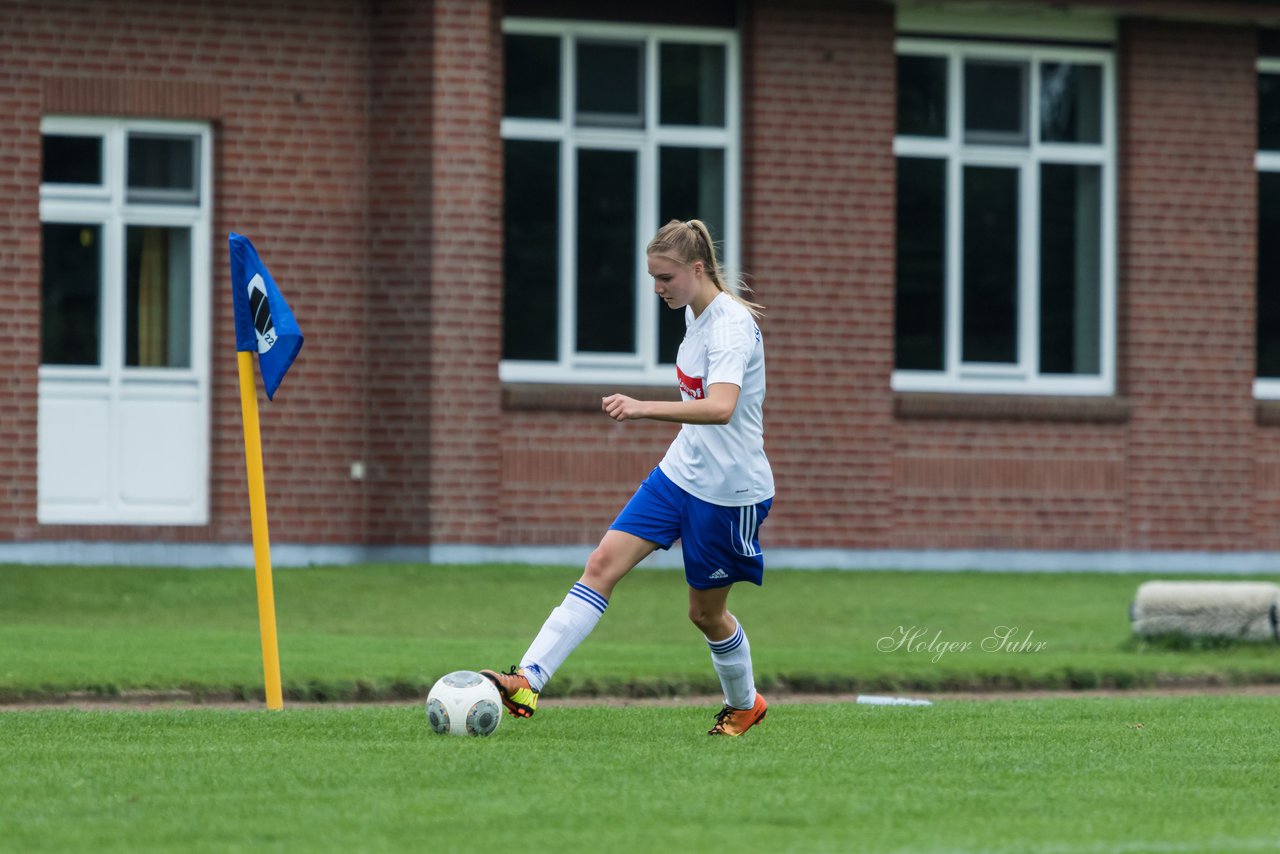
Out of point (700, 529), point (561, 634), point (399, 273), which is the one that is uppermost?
point (399, 273)

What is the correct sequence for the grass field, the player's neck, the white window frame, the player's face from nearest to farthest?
the grass field
the player's face
the player's neck
the white window frame

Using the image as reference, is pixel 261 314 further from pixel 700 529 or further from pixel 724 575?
pixel 724 575

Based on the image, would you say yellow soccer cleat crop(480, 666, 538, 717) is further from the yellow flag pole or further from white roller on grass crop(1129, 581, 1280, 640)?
white roller on grass crop(1129, 581, 1280, 640)

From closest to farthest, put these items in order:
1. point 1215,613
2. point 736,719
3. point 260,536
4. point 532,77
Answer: point 736,719 < point 260,536 < point 1215,613 < point 532,77

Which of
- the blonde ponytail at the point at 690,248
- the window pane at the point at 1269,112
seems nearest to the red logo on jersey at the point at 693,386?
the blonde ponytail at the point at 690,248

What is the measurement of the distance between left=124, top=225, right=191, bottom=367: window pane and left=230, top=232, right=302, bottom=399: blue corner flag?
8.36 metres

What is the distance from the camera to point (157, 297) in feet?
57.9

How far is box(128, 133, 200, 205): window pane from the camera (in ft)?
57.1

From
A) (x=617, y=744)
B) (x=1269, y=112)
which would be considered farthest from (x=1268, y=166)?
(x=617, y=744)

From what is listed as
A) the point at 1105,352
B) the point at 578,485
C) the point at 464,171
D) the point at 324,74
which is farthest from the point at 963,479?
the point at 324,74

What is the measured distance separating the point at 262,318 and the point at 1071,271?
11.9 metres

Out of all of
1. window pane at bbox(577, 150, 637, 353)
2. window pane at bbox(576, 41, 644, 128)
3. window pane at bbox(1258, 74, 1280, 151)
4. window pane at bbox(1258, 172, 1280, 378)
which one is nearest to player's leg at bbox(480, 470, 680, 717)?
window pane at bbox(577, 150, 637, 353)

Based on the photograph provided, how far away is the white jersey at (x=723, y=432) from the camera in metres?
8.32

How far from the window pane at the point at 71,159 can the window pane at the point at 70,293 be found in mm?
363
